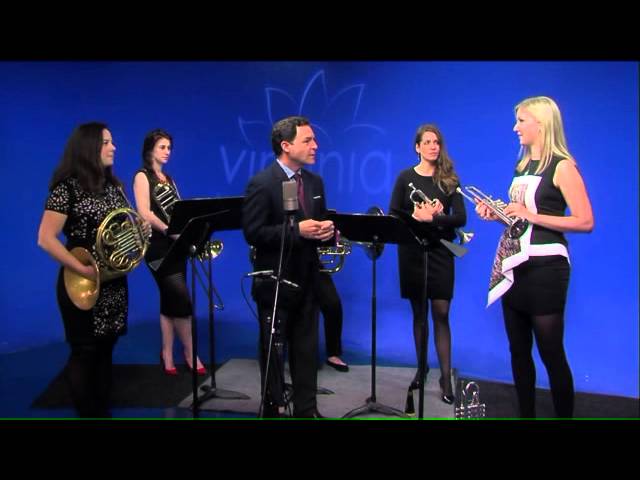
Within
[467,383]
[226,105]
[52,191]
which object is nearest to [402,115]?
[226,105]

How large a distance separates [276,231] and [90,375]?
4.57 feet

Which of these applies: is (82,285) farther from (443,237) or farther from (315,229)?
(443,237)

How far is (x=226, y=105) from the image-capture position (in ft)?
15.6

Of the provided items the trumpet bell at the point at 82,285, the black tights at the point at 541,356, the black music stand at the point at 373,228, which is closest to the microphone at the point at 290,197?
the black music stand at the point at 373,228

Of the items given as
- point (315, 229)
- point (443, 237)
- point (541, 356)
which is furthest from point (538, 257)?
point (315, 229)

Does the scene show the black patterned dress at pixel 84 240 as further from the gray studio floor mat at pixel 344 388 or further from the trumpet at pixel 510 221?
the trumpet at pixel 510 221

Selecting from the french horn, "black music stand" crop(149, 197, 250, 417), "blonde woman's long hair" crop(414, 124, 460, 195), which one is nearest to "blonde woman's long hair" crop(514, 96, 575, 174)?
"blonde woman's long hair" crop(414, 124, 460, 195)

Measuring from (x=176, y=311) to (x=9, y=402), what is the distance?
1393 mm

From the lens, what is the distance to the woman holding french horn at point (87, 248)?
11.1 feet

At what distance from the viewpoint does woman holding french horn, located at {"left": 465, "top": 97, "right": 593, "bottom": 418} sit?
3.54 m

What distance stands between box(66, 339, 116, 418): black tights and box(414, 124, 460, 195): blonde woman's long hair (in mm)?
2487

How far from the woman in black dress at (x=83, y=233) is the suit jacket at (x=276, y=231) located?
826mm

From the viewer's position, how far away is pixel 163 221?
443 centimetres

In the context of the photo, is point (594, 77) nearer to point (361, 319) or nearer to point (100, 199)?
point (361, 319)
